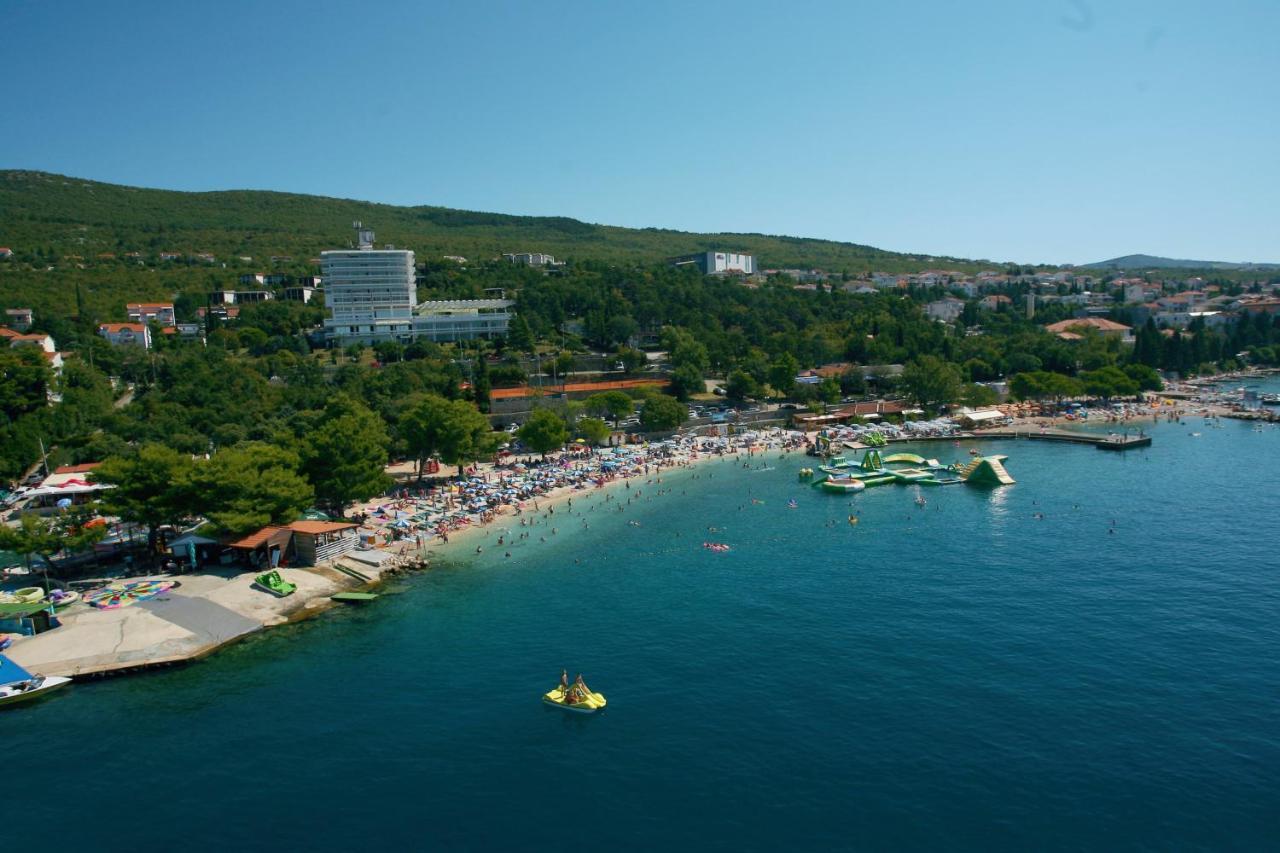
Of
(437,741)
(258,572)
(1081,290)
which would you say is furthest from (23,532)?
(1081,290)

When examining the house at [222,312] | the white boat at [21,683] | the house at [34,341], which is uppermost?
the house at [222,312]

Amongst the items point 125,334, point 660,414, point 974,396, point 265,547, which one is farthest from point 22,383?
point 974,396

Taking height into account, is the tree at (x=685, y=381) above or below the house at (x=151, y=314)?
below

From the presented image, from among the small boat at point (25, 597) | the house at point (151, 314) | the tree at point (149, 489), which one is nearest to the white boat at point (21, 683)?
the small boat at point (25, 597)

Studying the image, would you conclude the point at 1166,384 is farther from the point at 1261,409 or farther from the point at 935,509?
the point at 935,509

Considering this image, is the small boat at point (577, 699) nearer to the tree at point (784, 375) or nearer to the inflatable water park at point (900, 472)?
the inflatable water park at point (900, 472)

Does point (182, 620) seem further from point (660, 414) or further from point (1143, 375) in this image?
point (1143, 375)
